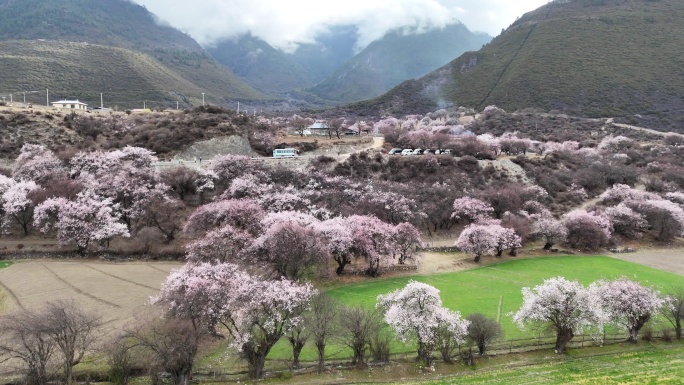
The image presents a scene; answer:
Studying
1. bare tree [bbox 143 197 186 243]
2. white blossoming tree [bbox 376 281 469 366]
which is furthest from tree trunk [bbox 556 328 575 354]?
bare tree [bbox 143 197 186 243]

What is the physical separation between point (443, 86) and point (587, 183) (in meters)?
102

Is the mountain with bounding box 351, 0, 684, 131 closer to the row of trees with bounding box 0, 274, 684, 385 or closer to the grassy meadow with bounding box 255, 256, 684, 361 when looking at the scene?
the grassy meadow with bounding box 255, 256, 684, 361

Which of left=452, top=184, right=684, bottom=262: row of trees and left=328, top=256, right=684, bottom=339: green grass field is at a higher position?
left=452, top=184, right=684, bottom=262: row of trees

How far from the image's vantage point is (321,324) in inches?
906

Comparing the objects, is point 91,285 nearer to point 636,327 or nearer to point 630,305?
point 630,305

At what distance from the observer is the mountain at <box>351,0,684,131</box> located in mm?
116625

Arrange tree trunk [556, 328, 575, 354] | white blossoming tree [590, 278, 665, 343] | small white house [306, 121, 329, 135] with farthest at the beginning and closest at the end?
1. small white house [306, 121, 329, 135]
2. white blossoming tree [590, 278, 665, 343]
3. tree trunk [556, 328, 575, 354]

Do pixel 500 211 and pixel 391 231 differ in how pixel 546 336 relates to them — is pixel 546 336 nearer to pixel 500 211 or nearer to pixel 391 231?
→ pixel 391 231

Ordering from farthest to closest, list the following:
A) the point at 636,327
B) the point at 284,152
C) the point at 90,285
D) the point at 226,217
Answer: the point at 284,152 < the point at 226,217 < the point at 90,285 < the point at 636,327

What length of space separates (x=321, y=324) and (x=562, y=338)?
14.9m

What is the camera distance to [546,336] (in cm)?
2762

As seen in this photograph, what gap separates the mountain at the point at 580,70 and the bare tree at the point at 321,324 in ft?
380

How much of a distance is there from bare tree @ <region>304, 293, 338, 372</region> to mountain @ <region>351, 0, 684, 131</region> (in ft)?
380

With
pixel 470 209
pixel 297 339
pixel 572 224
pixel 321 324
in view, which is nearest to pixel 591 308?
pixel 321 324
